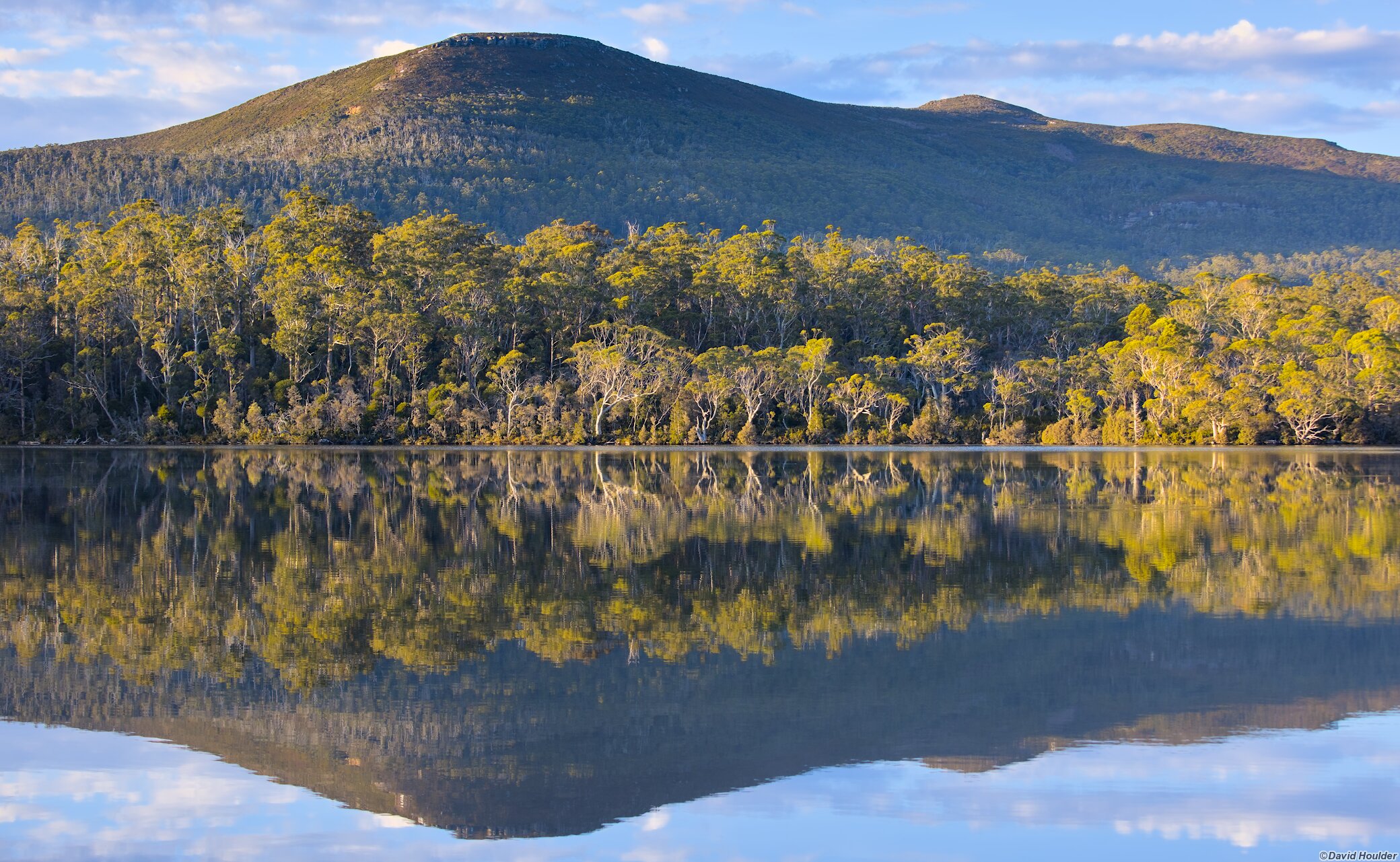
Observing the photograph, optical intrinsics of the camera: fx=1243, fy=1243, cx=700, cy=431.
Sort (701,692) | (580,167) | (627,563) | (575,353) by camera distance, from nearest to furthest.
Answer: (701,692) → (627,563) → (575,353) → (580,167)

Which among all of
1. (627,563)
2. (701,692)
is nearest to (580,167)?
(627,563)

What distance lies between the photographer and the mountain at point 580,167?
435 ft

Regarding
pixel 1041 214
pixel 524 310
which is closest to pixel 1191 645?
A: pixel 524 310

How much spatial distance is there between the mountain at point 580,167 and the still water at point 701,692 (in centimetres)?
11592

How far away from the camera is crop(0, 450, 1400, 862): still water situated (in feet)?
24.4

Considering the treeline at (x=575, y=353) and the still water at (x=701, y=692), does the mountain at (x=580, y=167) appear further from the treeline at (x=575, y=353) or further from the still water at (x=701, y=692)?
the still water at (x=701, y=692)

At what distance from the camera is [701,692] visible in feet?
32.5

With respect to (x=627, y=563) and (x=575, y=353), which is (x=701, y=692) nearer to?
(x=627, y=563)

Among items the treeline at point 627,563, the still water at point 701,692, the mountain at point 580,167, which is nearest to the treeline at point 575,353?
the treeline at point 627,563

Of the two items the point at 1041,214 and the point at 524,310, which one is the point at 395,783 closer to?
the point at 524,310

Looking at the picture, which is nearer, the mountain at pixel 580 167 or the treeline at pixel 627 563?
the treeline at pixel 627 563

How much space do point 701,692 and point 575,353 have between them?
181 feet

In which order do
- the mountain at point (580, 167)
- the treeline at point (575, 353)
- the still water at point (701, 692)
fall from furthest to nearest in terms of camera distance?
the mountain at point (580, 167) → the treeline at point (575, 353) → the still water at point (701, 692)

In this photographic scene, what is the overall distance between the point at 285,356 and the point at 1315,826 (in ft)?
215
